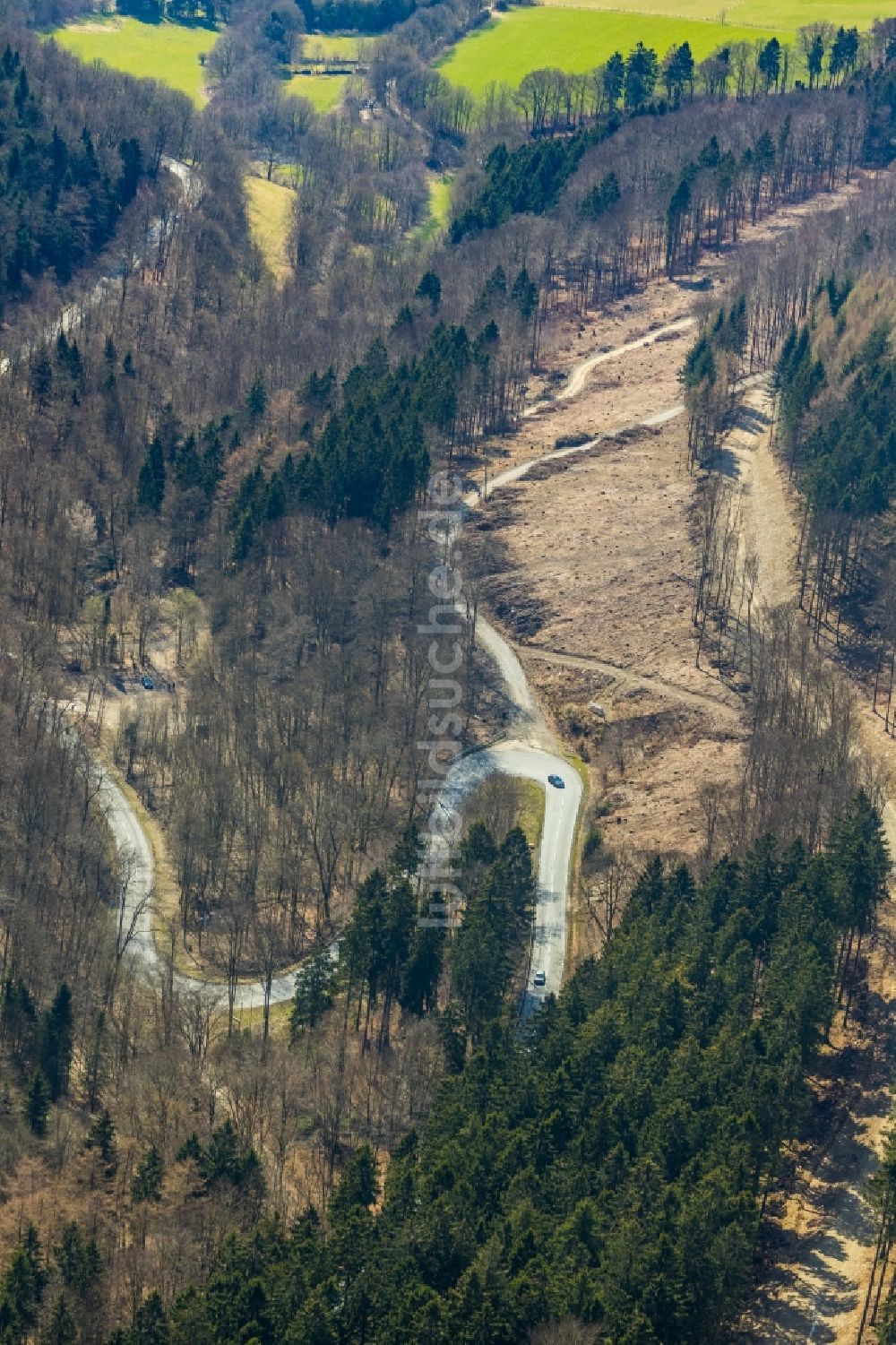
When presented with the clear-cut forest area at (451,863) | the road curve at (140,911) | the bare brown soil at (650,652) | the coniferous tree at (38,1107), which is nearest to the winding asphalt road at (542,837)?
the road curve at (140,911)

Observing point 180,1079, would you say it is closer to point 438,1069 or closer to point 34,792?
point 438,1069

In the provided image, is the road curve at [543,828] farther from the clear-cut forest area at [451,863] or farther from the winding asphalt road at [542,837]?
the clear-cut forest area at [451,863]

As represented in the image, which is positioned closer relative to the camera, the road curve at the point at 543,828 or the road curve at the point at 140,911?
the road curve at the point at 543,828

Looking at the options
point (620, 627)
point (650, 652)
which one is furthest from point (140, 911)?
point (620, 627)

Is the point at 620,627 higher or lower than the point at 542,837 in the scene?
higher

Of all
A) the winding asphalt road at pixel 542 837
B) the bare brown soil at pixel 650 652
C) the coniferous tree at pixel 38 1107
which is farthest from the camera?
the winding asphalt road at pixel 542 837

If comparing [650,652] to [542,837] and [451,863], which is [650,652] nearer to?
[542,837]

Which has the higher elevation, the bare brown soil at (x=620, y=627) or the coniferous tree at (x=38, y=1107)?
the bare brown soil at (x=620, y=627)
